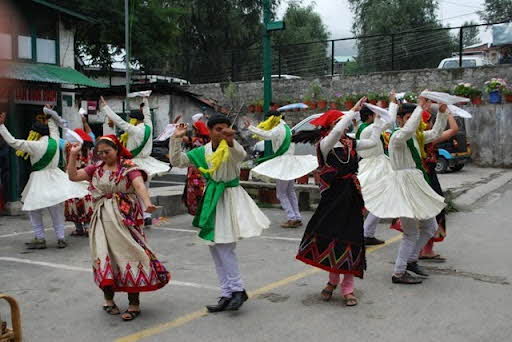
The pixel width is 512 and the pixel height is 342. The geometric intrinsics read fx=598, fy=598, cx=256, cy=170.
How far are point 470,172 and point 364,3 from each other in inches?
919

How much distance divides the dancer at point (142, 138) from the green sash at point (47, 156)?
118cm

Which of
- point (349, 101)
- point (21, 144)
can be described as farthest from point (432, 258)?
point (349, 101)

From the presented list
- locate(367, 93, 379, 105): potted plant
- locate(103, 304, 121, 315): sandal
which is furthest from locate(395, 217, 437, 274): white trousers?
locate(367, 93, 379, 105): potted plant

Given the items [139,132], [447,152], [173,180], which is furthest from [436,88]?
[139,132]

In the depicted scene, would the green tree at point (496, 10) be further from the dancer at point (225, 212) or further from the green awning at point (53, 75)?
the dancer at point (225, 212)

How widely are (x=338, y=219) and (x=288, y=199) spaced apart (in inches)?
177

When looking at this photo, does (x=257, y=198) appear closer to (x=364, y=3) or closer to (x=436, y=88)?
(x=436, y=88)

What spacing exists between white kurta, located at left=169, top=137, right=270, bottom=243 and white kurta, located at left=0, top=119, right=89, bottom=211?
3.75 metres

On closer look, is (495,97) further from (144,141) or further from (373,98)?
(144,141)

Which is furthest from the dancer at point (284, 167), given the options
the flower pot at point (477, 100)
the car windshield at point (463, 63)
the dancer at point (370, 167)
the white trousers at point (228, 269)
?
the car windshield at point (463, 63)

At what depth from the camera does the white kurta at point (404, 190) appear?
6195 mm

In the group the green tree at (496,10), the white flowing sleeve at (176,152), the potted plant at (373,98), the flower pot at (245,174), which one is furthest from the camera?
the green tree at (496,10)

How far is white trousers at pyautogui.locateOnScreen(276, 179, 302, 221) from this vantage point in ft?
32.8

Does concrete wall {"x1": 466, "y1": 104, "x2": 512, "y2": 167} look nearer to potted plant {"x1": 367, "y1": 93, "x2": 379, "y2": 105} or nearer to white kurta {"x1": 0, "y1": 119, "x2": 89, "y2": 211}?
potted plant {"x1": 367, "y1": 93, "x2": 379, "y2": 105}
